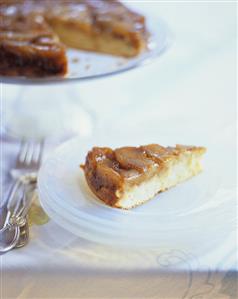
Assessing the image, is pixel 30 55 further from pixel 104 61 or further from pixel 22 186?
pixel 22 186

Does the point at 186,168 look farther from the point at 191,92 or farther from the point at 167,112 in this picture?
the point at 191,92

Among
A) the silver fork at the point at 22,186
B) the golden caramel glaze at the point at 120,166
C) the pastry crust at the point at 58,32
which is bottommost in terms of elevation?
the silver fork at the point at 22,186

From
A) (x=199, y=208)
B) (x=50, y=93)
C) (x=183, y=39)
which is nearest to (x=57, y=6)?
(x=50, y=93)

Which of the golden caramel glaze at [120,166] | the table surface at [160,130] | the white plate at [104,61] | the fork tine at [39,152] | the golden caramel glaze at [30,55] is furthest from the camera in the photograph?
the golden caramel glaze at [30,55]

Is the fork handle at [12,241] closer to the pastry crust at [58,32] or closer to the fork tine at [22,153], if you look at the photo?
the fork tine at [22,153]

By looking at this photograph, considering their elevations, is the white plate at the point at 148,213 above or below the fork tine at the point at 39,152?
above

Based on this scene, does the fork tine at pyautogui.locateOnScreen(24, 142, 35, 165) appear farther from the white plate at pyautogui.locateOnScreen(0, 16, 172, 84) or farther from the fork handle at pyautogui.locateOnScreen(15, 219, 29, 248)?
the fork handle at pyautogui.locateOnScreen(15, 219, 29, 248)

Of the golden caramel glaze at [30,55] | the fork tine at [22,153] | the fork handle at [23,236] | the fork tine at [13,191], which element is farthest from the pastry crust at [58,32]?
the fork handle at [23,236]

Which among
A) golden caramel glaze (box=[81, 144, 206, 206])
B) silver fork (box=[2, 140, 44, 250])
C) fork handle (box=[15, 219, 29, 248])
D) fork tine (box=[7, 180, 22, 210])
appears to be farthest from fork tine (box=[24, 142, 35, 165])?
fork handle (box=[15, 219, 29, 248])
